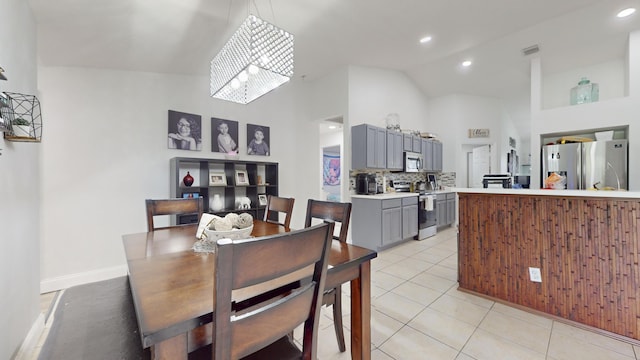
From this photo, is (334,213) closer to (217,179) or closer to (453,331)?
(453,331)

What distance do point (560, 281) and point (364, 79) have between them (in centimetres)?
379

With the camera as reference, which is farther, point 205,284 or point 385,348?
point 385,348

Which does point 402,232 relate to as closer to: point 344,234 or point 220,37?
point 344,234

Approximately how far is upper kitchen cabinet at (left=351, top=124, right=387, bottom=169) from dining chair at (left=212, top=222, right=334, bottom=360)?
328 cm

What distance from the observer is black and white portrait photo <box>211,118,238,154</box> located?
370 centimetres

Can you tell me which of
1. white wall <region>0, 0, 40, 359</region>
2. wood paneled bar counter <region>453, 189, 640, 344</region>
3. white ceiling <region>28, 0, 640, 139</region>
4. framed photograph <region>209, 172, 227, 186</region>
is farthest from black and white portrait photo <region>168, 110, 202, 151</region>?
wood paneled bar counter <region>453, 189, 640, 344</region>

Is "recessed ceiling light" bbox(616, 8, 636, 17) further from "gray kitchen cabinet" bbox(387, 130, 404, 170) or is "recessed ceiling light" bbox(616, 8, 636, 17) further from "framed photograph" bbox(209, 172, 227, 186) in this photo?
"framed photograph" bbox(209, 172, 227, 186)

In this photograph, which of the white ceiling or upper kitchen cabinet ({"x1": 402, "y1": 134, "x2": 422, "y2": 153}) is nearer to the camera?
the white ceiling

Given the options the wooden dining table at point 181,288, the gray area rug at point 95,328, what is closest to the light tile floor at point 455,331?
the wooden dining table at point 181,288

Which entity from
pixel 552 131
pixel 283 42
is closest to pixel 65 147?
pixel 283 42

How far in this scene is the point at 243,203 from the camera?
3717mm

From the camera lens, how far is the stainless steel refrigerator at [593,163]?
11.1 ft

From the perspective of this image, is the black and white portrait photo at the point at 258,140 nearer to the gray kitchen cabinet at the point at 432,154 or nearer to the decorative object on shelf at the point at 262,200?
the decorative object on shelf at the point at 262,200

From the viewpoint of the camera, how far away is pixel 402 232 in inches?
164
